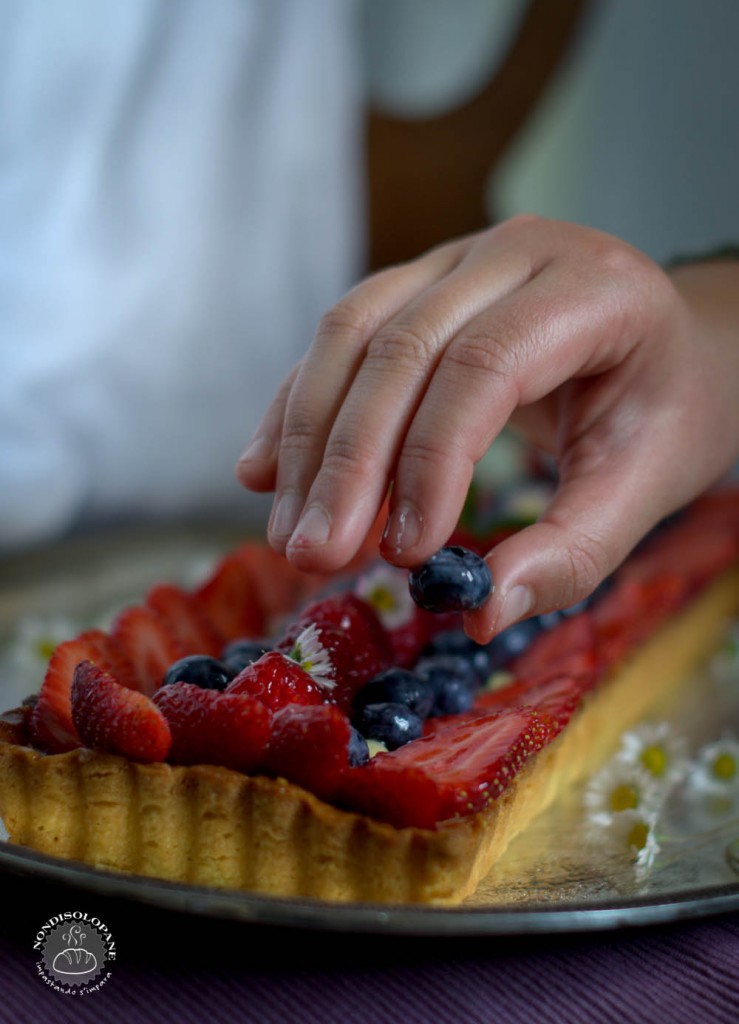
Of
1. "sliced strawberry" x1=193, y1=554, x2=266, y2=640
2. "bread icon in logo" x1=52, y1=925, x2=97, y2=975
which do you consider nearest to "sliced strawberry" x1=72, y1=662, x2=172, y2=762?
"bread icon in logo" x1=52, y1=925, x2=97, y2=975

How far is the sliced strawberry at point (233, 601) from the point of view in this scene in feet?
3.57

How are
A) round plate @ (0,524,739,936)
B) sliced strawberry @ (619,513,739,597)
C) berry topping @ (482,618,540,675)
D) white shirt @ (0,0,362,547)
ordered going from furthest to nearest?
white shirt @ (0,0,362,547)
sliced strawberry @ (619,513,739,597)
berry topping @ (482,618,540,675)
round plate @ (0,524,739,936)

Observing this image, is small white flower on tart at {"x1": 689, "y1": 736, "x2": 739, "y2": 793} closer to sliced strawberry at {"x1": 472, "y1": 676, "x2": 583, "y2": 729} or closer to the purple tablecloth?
sliced strawberry at {"x1": 472, "y1": 676, "x2": 583, "y2": 729}

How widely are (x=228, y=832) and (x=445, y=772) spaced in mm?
152

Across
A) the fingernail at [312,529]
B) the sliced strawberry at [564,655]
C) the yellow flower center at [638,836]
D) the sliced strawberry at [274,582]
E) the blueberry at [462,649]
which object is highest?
the fingernail at [312,529]

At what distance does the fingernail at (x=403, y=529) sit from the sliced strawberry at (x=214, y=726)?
0.14 meters

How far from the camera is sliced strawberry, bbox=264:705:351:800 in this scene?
2.22 feet

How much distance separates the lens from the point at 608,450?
88 cm

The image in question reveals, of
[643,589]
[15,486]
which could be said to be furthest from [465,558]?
[15,486]

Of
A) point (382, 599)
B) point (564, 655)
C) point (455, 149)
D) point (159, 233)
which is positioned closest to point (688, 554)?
point (564, 655)

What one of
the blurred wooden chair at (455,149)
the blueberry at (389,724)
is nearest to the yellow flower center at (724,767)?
the blueberry at (389,724)

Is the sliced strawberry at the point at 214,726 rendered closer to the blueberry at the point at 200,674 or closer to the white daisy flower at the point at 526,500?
the blueberry at the point at 200,674

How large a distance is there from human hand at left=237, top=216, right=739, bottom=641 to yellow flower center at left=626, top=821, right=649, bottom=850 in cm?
19

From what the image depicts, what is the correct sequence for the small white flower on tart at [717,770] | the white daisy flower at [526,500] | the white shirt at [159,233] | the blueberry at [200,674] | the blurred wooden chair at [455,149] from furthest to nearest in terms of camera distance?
the blurred wooden chair at [455,149], the white shirt at [159,233], the white daisy flower at [526,500], the small white flower on tart at [717,770], the blueberry at [200,674]
